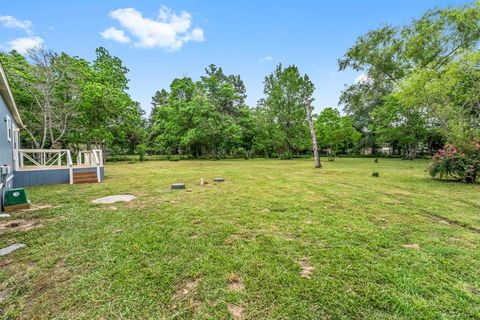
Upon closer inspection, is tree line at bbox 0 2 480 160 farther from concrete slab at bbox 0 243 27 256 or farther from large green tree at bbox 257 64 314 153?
concrete slab at bbox 0 243 27 256

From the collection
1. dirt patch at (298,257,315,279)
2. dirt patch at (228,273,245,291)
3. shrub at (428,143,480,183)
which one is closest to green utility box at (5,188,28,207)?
dirt patch at (228,273,245,291)

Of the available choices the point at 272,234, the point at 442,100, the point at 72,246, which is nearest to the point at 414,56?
the point at 442,100

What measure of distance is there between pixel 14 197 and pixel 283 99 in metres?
28.9

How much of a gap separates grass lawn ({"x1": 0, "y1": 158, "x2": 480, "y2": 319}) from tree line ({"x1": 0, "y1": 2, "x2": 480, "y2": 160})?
847 cm

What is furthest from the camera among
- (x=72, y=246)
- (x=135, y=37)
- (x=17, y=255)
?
(x=135, y=37)

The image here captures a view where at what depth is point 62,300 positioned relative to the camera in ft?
5.99

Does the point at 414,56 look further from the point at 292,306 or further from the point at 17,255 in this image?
the point at 17,255

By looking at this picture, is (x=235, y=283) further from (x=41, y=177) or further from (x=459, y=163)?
(x=459, y=163)

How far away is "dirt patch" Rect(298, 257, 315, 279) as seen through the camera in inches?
84.7

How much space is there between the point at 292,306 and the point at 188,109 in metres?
25.0

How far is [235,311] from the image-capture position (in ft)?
5.58

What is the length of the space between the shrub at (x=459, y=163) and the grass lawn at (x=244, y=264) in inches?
212

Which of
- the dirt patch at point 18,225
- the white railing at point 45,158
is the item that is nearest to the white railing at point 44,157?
the white railing at point 45,158

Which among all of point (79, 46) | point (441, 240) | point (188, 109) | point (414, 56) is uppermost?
point (79, 46)
